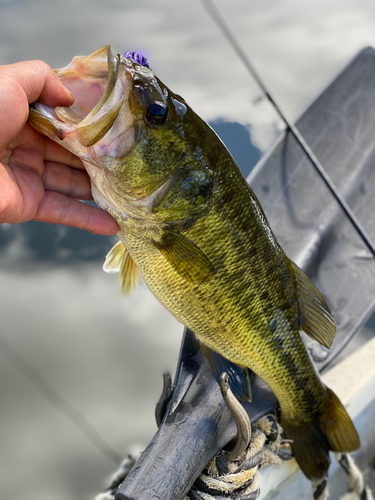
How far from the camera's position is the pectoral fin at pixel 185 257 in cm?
117

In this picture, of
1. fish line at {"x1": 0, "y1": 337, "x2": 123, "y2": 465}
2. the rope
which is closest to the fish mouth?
the rope

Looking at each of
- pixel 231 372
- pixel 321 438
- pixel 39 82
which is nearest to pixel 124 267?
pixel 231 372

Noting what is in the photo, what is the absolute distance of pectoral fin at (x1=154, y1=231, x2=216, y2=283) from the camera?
1169 millimetres

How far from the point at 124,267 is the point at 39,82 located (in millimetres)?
656

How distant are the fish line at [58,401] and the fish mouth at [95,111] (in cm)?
187

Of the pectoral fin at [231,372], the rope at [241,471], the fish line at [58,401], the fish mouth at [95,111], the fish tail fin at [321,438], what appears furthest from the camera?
the fish line at [58,401]

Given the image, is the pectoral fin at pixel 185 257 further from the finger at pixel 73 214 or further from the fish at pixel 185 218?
the finger at pixel 73 214

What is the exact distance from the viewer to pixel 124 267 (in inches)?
57.1

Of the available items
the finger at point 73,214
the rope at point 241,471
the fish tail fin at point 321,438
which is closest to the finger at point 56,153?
the finger at point 73,214

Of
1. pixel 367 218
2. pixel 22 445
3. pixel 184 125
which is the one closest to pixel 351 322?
pixel 367 218

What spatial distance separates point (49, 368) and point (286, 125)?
2412 mm

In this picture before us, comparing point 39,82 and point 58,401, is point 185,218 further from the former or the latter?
point 58,401

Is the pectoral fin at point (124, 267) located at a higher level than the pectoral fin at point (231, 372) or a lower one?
higher

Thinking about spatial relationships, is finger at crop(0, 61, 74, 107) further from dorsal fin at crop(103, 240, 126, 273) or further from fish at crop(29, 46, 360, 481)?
dorsal fin at crop(103, 240, 126, 273)
